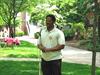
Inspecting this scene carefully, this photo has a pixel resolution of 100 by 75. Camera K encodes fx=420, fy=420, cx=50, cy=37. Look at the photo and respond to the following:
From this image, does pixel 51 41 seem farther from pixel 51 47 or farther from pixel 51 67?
pixel 51 67

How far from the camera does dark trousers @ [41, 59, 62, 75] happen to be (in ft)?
28.1

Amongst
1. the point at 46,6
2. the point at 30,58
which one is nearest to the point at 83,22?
the point at 46,6

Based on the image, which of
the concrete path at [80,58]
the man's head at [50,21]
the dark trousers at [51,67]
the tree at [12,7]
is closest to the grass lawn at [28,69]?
the concrete path at [80,58]

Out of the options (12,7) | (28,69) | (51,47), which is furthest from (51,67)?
(12,7)

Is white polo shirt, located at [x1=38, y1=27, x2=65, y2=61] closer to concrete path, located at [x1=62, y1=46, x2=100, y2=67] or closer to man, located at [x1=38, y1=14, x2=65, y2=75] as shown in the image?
man, located at [x1=38, y1=14, x2=65, y2=75]

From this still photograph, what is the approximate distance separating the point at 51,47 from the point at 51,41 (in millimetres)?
129

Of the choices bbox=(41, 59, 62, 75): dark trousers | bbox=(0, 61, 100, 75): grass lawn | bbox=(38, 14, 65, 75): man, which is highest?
bbox=(38, 14, 65, 75): man

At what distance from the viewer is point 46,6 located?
3806cm

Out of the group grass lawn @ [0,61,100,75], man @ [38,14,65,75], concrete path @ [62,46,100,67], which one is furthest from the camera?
concrete path @ [62,46,100,67]

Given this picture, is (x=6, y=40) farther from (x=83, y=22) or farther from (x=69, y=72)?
(x=83, y=22)

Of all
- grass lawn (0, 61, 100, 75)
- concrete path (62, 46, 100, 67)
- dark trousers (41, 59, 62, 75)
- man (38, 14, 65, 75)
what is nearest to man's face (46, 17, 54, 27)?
man (38, 14, 65, 75)

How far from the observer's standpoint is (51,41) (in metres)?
8.66

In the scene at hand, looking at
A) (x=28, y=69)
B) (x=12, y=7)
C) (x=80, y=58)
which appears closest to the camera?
(x=28, y=69)

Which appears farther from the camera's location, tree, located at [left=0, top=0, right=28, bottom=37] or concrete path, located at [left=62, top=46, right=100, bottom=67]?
tree, located at [left=0, top=0, right=28, bottom=37]
